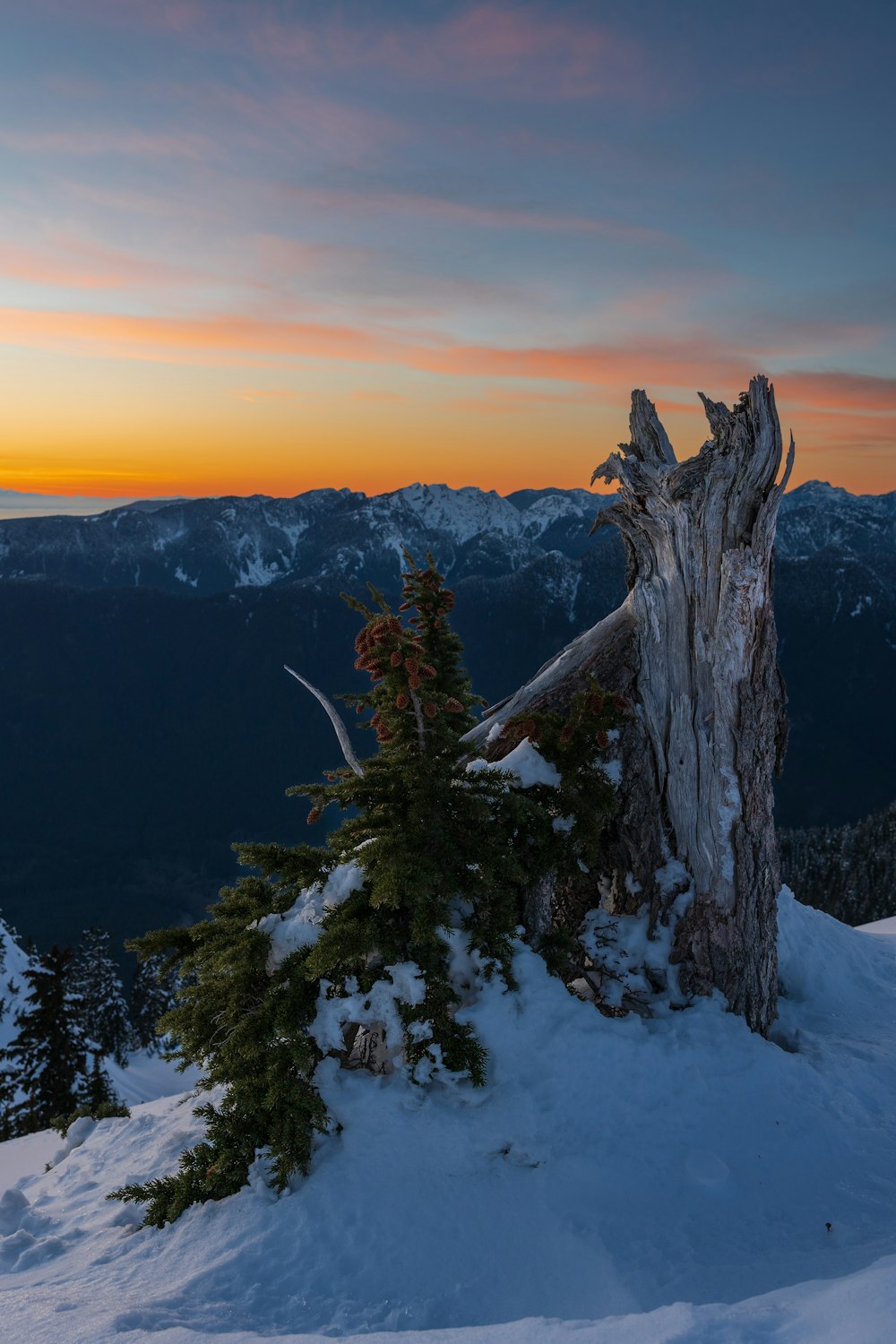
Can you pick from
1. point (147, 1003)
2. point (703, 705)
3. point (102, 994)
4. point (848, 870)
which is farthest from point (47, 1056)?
point (848, 870)

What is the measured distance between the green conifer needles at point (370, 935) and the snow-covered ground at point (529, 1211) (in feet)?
1.13

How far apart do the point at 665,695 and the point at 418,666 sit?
13.6 feet

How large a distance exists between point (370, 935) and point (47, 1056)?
2500 centimetres

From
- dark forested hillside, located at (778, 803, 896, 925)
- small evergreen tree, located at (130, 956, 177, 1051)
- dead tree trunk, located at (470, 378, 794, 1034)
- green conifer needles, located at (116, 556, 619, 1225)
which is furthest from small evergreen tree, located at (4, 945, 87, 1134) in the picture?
dark forested hillside, located at (778, 803, 896, 925)

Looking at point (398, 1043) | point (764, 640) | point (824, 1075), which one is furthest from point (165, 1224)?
point (764, 640)

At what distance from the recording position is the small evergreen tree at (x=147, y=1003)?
6481cm

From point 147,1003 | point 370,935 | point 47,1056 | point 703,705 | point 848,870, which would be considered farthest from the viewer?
point 848,870

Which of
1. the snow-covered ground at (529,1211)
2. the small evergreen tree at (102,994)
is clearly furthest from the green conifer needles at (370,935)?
the small evergreen tree at (102,994)

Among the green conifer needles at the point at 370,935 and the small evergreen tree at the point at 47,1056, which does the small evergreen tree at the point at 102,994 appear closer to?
the small evergreen tree at the point at 47,1056

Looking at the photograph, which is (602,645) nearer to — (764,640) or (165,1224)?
(764,640)

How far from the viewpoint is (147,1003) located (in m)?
65.7

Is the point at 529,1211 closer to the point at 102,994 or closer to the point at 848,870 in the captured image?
the point at 102,994

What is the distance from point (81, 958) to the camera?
6028 centimetres

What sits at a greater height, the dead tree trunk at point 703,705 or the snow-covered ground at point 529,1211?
the dead tree trunk at point 703,705
